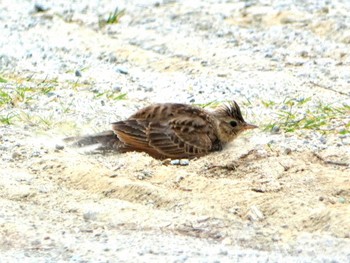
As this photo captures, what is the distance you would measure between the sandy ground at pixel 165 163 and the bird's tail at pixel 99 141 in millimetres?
124

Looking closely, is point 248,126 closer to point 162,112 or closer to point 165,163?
point 162,112

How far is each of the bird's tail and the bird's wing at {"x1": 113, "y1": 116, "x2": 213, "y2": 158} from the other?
65 mm

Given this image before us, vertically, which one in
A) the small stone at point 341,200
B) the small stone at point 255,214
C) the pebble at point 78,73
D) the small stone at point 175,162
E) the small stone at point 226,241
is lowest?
the small stone at point 175,162

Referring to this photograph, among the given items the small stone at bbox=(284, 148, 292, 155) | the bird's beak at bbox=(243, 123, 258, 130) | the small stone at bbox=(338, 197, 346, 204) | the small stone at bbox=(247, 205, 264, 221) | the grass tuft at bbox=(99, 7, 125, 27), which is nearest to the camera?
the small stone at bbox=(247, 205, 264, 221)

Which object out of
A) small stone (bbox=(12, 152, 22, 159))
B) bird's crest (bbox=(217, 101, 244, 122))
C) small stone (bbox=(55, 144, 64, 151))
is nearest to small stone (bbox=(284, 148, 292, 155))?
bird's crest (bbox=(217, 101, 244, 122))

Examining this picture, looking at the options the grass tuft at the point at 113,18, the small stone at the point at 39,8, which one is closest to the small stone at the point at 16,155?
the grass tuft at the point at 113,18

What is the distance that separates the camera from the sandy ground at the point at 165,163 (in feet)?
26.7

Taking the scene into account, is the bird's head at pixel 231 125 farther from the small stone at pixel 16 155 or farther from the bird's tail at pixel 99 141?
the small stone at pixel 16 155

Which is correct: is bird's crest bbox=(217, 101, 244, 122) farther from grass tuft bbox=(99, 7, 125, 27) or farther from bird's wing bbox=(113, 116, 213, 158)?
grass tuft bbox=(99, 7, 125, 27)

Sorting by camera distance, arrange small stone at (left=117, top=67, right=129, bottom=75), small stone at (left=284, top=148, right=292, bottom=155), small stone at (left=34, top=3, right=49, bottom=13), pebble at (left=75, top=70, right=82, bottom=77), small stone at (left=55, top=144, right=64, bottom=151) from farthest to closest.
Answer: small stone at (left=34, top=3, right=49, bottom=13)
small stone at (left=117, top=67, right=129, bottom=75)
pebble at (left=75, top=70, right=82, bottom=77)
small stone at (left=55, top=144, right=64, bottom=151)
small stone at (left=284, top=148, right=292, bottom=155)

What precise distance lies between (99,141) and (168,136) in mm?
642

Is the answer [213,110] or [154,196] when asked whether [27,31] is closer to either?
[213,110]

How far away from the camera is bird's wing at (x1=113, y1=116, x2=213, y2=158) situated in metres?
A: 10.8

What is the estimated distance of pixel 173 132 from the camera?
36.1 ft
